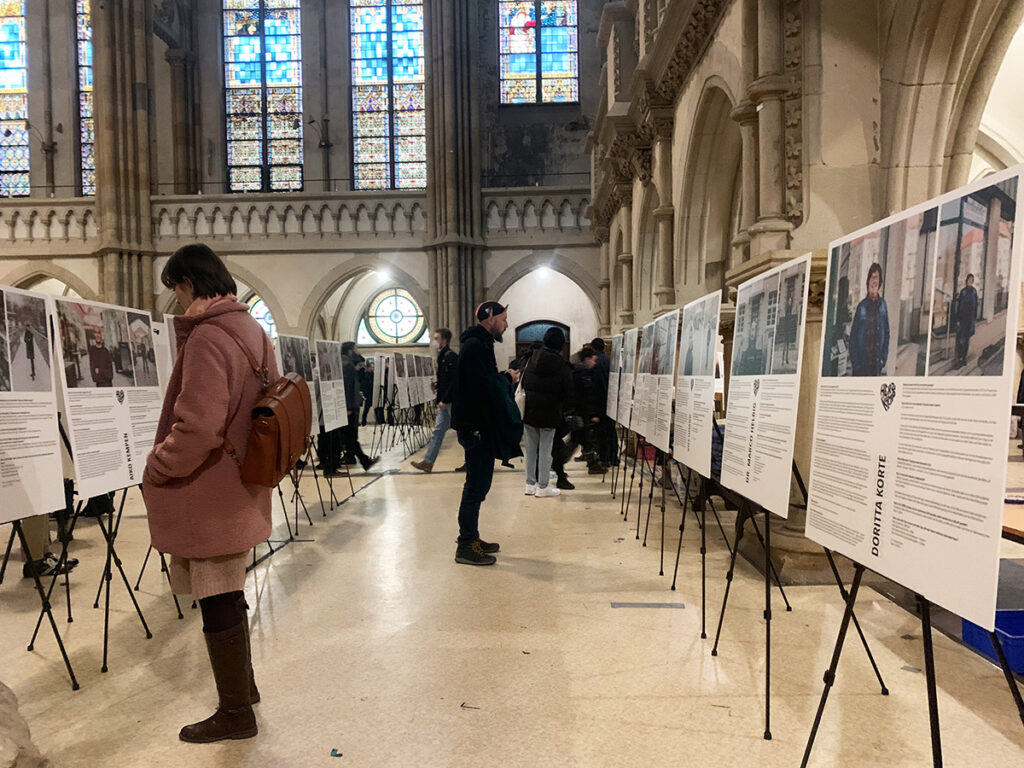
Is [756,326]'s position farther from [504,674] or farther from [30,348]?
[30,348]

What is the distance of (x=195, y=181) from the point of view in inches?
653

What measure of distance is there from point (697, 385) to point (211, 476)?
2.15 metres

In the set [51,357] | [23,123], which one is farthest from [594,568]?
[23,123]

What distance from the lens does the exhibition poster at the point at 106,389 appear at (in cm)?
281

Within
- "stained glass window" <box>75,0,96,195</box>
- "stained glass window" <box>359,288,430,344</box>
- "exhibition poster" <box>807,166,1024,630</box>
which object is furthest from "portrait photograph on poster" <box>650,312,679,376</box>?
"stained glass window" <box>75,0,96,195</box>

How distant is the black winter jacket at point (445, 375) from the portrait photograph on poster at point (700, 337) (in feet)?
13.1

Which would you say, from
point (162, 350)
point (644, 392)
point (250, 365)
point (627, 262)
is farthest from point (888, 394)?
point (627, 262)

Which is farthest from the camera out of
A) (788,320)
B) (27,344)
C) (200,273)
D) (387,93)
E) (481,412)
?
(387,93)

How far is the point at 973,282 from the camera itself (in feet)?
4.54

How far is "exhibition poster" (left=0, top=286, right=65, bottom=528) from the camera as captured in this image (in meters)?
2.47

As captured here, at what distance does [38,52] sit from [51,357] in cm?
1830

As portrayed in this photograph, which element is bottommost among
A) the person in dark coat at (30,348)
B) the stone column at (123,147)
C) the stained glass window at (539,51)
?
the person in dark coat at (30,348)

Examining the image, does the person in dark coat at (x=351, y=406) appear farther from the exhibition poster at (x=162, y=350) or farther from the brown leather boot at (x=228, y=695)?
the brown leather boot at (x=228, y=695)

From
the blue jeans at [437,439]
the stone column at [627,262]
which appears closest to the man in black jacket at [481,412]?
the blue jeans at [437,439]
